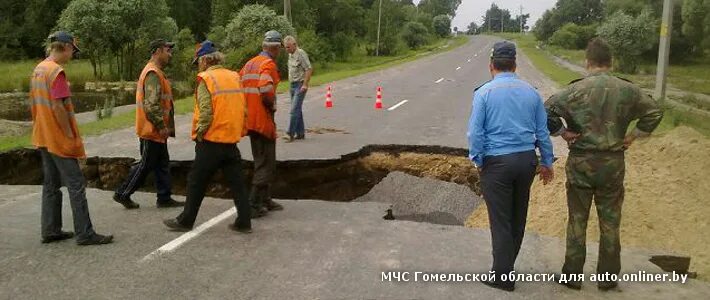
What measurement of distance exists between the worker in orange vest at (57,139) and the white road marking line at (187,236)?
0.55 meters

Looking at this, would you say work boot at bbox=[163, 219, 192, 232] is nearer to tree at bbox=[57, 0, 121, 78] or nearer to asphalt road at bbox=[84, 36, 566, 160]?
asphalt road at bbox=[84, 36, 566, 160]

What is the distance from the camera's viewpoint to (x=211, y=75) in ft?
17.4

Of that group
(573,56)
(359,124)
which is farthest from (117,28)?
(573,56)

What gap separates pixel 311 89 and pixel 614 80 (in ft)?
57.1

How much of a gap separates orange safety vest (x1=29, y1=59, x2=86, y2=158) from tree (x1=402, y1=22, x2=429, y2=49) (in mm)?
71399

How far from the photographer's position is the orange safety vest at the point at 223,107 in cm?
528

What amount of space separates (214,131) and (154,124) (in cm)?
103

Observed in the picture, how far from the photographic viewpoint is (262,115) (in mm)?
6020

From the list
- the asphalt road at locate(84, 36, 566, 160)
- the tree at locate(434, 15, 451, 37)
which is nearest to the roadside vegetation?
the asphalt road at locate(84, 36, 566, 160)

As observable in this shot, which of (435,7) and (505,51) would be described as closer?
(505,51)

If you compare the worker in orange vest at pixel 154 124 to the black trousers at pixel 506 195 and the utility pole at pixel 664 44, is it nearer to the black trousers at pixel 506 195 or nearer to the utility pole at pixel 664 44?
the black trousers at pixel 506 195

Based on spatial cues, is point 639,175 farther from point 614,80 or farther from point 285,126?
point 285,126

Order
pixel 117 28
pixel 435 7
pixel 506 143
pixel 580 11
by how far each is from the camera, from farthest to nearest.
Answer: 1. pixel 435 7
2. pixel 580 11
3. pixel 117 28
4. pixel 506 143

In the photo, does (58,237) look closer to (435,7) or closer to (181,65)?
(181,65)
